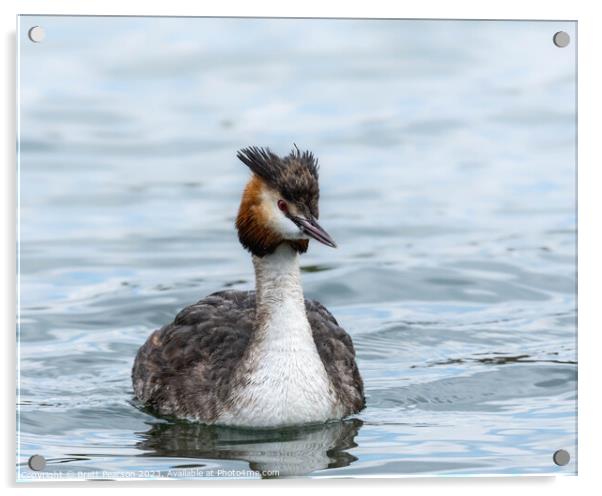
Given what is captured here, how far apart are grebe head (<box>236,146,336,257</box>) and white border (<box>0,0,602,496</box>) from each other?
89 cm

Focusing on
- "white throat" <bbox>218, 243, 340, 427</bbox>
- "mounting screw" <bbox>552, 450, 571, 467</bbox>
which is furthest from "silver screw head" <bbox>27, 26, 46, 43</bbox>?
"mounting screw" <bbox>552, 450, 571, 467</bbox>

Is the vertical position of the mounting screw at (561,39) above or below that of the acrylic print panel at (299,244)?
above

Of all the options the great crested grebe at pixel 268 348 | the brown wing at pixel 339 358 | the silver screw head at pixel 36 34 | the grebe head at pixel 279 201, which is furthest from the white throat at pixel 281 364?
the silver screw head at pixel 36 34

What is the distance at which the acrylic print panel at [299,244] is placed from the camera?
1063cm

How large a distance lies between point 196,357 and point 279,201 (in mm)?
1430

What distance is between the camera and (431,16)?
1031 centimetres

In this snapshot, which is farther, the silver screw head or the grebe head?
the grebe head

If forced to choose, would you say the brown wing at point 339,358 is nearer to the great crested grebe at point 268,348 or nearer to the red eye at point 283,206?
the great crested grebe at point 268,348

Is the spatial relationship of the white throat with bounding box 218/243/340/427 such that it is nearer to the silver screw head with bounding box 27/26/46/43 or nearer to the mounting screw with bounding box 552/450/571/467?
the mounting screw with bounding box 552/450/571/467

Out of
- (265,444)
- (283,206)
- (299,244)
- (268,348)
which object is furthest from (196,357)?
(283,206)

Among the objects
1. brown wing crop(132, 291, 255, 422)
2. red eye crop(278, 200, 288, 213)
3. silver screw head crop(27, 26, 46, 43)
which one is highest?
silver screw head crop(27, 26, 46, 43)

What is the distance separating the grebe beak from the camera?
10516mm

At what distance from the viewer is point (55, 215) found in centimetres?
1242

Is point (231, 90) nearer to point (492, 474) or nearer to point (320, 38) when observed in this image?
point (320, 38)
